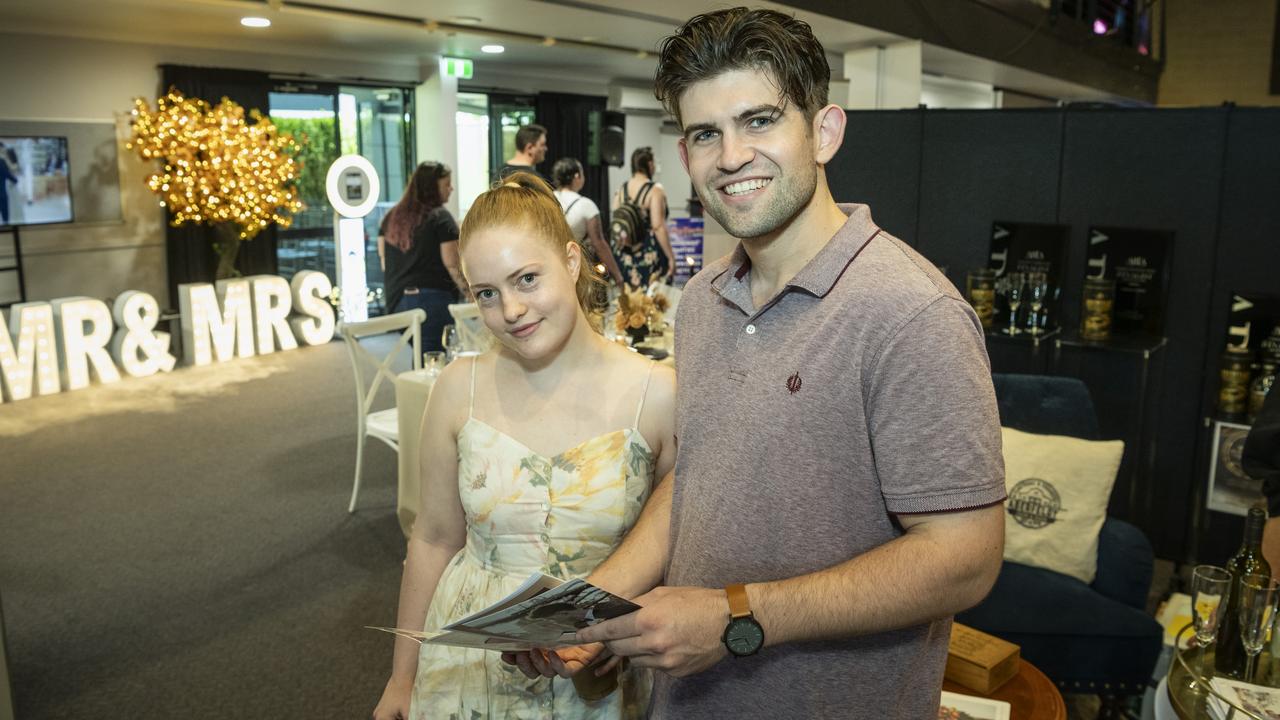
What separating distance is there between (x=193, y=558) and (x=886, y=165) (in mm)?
3868

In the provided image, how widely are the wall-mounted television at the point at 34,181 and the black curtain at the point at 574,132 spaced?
5533 millimetres

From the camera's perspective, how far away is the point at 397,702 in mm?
1819

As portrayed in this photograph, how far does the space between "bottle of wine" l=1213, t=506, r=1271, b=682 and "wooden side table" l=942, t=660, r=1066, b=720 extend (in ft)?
1.20

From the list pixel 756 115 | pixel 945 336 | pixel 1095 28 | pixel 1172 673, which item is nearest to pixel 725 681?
pixel 945 336

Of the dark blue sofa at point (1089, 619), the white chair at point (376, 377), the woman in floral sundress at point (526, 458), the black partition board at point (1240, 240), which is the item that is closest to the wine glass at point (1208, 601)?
the dark blue sofa at point (1089, 619)

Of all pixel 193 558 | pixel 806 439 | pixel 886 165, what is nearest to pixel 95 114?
pixel 193 558

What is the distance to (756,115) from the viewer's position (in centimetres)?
130

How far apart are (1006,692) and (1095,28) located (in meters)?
10.7

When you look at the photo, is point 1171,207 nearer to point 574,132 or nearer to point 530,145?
point 530,145

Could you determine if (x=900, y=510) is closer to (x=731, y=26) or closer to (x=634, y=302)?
(x=731, y=26)

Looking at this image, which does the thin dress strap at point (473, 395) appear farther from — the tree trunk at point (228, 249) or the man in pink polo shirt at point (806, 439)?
the tree trunk at point (228, 249)

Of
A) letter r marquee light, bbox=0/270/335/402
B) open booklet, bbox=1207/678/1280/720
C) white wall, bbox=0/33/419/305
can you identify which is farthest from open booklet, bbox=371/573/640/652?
white wall, bbox=0/33/419/305

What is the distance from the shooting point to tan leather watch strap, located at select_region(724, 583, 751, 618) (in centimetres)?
123

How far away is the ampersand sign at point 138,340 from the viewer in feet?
26.7
